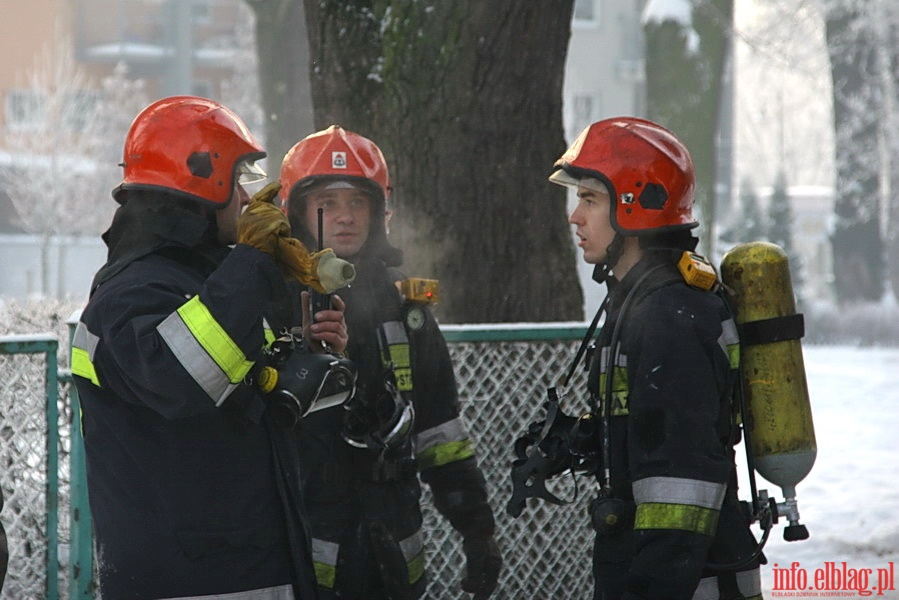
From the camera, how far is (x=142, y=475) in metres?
2.86

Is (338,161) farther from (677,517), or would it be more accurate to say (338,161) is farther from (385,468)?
(677,517)

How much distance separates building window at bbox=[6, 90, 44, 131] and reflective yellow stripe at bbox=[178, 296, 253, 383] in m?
24.5

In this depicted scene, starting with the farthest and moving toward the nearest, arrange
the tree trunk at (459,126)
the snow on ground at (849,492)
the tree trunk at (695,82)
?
the tree trunk at (695,82) < the snow on ground at (849,492) < the tree trunk at (459,126)

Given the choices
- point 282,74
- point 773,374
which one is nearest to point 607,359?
point 773,374

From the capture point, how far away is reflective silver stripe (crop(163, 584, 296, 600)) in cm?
287

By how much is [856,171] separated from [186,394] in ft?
84.3

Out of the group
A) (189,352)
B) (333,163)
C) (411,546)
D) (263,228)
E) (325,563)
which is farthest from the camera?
(333,163)

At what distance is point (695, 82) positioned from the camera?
1867cm

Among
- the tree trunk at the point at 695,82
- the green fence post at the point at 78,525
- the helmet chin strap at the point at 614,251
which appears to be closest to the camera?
the helmet chin strap at the point at 614,251

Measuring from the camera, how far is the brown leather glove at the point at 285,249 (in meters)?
2.82

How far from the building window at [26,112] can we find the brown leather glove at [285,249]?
24.3 meters

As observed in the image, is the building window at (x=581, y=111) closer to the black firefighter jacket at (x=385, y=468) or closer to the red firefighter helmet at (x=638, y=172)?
the black firefighter jacket at (x=385, y=468)

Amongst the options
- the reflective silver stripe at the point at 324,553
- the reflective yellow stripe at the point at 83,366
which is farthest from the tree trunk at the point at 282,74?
the reflective yellow stripe at the point at 83,366

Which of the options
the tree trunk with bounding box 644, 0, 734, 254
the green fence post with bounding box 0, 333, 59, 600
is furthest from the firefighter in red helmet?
the tree trunk with bounding box 644, 0, 734, 254
